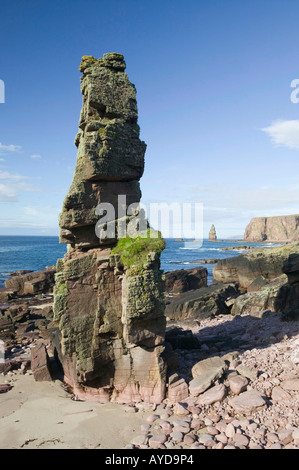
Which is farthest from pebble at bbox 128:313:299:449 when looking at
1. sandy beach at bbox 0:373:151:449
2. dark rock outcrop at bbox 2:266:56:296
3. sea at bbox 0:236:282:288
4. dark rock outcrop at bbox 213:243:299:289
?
sea at bbox 0:236:282:288

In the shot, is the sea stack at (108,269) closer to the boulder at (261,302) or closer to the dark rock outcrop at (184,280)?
the boulder at (261,302)

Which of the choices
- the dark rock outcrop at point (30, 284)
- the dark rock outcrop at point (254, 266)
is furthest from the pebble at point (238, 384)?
the dark rock outcrop at point (30, 284)

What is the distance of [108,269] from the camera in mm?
11875

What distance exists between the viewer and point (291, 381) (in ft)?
33.2

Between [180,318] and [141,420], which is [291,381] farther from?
[180,318]

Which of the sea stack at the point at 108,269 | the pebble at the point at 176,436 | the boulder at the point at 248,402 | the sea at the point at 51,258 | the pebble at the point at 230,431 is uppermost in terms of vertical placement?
the sea stack at the point at 108,269

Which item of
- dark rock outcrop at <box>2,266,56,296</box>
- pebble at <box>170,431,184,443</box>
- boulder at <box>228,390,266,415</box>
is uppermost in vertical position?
boulder at <box>228,390,266,415</box>

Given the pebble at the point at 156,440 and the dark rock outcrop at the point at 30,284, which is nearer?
the pebble at the point at 156,440

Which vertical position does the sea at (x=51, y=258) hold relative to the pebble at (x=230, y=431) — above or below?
below

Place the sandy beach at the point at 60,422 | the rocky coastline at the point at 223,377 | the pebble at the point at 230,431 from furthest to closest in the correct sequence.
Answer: the sandy beach at the point at 60,422 → the rocky coastline at the point at 223,377 → the pebble at the point at 230,431

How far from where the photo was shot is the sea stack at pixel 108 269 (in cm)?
1097

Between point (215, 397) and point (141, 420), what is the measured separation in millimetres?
2245

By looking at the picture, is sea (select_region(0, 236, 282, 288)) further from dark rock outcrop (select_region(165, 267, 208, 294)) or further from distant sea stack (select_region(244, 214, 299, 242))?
distant sea stack (select_region(244, 214, 299, 242))

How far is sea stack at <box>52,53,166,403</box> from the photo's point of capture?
1097cm
